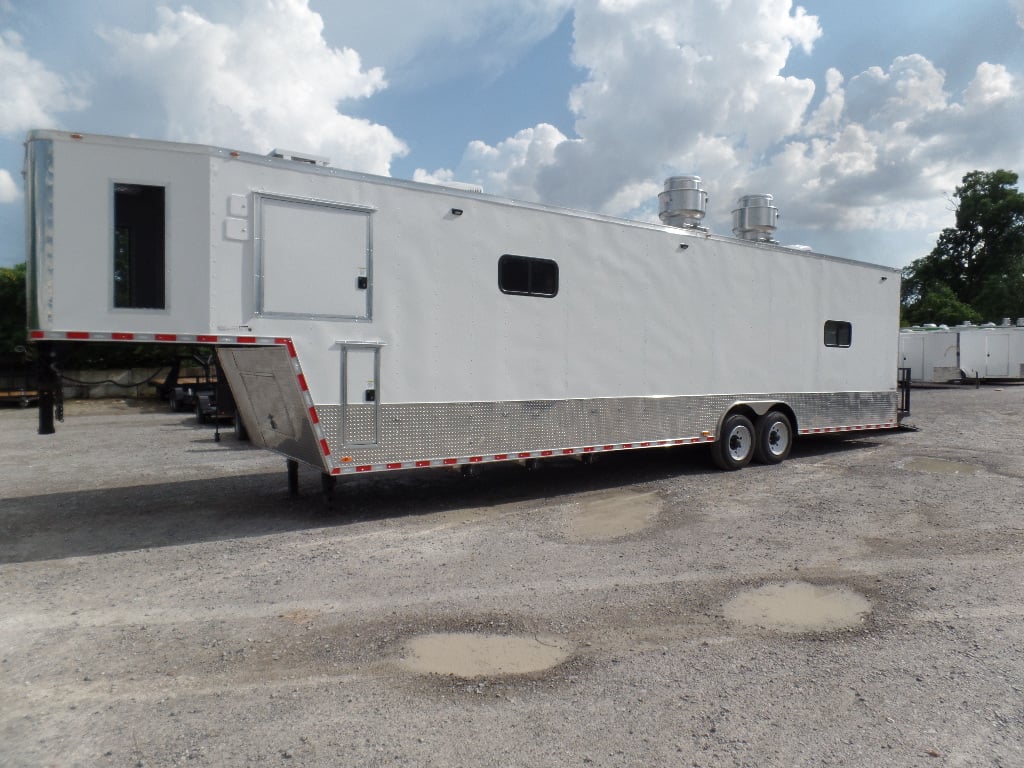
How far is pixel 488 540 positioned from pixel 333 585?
66.5 inches

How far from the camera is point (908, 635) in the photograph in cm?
434

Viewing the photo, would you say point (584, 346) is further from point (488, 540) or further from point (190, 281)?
point (190, 281)

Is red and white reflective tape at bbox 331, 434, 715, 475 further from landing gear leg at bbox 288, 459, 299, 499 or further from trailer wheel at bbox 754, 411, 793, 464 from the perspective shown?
landing gear leg at bbox 288, 459, 299, 499

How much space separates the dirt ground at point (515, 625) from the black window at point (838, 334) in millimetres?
2878

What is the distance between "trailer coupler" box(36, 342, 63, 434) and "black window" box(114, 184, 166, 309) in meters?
0.77

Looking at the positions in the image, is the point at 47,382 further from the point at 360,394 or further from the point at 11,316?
the point at 11,316

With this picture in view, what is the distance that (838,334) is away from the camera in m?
11.1

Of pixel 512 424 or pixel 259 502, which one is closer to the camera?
pixel 512 424

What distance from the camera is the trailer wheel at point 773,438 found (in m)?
10.2

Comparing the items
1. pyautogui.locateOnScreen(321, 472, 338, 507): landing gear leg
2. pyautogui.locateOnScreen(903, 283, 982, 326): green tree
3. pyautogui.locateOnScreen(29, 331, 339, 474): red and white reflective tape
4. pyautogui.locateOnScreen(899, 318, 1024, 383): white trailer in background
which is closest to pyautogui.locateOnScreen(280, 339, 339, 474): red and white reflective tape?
pyautogui.locateOnScreen(29, 331, 339, 474): red and white reflective tape

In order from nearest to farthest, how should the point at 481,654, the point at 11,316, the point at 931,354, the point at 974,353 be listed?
the point at 481,654 → the point at 11,316 → the point at 974,353 → the point at 931,354

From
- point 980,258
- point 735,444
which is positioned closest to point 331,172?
point 735,444

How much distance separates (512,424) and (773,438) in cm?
490

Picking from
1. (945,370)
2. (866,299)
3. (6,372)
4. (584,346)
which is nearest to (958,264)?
(945,370)
